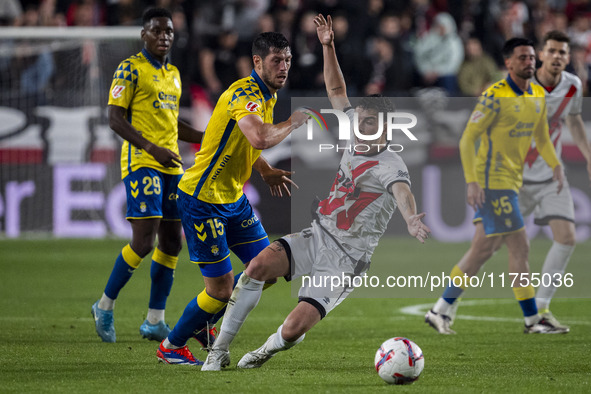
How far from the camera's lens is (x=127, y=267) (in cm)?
786

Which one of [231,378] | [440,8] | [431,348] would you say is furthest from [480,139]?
[440,8]

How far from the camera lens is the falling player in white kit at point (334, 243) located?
629cm

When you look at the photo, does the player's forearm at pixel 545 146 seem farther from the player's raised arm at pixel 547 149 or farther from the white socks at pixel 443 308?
the white socks at pixel 443 308

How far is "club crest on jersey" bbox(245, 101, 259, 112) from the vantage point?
613 centimetres

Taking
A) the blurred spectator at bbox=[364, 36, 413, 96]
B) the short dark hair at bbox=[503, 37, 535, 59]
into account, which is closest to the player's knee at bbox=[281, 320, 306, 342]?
the short dark hair at bbox=[503, 37, 535, 59]

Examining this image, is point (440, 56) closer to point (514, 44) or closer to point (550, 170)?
point (550, 170)

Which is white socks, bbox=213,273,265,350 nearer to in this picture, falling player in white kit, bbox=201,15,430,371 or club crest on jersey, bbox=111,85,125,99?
falling player in white kit, bbox=201,15,430,371

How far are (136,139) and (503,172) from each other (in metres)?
3.27

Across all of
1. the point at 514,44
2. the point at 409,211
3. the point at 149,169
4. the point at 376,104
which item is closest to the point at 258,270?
the point at 409,211

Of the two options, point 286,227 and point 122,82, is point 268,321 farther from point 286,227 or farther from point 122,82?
point 286,227

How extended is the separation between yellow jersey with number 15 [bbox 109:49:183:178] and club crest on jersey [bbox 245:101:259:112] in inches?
70.8

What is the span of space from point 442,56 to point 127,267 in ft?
34.0

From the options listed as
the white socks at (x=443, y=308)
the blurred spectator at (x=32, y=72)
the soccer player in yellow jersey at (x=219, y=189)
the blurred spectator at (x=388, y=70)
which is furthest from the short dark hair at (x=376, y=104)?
the blurred spectator at (x=32, y=72)

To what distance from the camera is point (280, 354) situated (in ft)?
23.7
